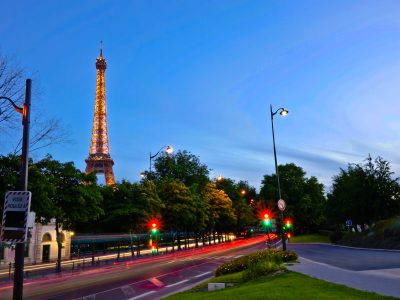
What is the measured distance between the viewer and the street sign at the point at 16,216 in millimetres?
10812

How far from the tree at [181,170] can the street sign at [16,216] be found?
84121mm

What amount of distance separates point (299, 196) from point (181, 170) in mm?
30771

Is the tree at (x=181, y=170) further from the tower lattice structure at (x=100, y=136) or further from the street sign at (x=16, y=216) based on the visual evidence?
the street sign at (x=16, y=216)

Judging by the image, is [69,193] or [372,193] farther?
[372,193]

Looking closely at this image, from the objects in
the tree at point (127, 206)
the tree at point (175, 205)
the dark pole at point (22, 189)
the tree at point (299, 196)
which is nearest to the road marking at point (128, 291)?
the dark pole at point (22, 189)

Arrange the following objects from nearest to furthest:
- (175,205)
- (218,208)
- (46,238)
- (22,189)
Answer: (22,189) < (46,238) < (175,205) < (218,208)

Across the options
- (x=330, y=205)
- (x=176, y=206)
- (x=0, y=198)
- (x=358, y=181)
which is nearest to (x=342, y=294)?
(x=0, y=198)

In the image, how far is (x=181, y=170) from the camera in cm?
9644

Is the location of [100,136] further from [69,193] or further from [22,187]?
[22,187]

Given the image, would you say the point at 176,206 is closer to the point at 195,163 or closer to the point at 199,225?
the point at 199,225

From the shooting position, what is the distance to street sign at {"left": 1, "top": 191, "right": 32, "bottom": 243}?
10812 mm

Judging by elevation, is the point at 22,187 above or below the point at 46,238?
above

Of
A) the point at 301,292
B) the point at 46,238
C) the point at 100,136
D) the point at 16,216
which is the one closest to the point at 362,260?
the point at 301,292

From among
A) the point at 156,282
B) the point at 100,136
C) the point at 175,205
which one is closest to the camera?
the point at 156,282
